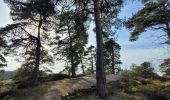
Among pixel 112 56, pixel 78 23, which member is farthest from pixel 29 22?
pixel 112 56

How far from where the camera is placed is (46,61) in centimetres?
3331

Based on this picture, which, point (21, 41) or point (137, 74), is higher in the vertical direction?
point (21, 41)

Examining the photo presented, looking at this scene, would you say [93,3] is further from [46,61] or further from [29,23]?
[46,61]

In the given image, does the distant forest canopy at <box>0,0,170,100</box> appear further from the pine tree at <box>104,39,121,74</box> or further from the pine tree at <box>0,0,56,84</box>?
the pine tree at <box>104,39,121,74</box>

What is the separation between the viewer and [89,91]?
21.5 metres

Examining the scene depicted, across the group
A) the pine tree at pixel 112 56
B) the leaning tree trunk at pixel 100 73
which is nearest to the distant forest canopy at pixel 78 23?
the leaning tree trunk at pixel 100 73

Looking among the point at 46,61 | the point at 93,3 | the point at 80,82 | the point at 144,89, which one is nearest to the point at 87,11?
the point at 93,3

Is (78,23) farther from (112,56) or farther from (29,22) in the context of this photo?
(112,56)

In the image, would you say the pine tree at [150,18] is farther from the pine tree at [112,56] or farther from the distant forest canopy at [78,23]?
the pine tree at [112,56]

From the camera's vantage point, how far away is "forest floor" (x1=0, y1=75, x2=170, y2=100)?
20.3 m

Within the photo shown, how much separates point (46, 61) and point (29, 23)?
24.4 feet

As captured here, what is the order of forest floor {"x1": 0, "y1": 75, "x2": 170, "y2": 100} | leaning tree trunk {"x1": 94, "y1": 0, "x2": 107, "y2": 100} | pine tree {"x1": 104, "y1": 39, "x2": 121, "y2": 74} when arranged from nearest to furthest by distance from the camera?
leaning tree trunk {"x1": 94, "y1": 0, "x2": 107, "y2": 100} < forest floor {"x1": 0, "y1": 75, "x2": 170, "y2": 100} < pine tree {"x1": 104, "y1": 39, "x2": 121, "y2": 74}

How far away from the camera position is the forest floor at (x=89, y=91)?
66.7ft

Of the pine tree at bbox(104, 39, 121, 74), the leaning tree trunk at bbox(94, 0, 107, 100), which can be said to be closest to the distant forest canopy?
the leaning tree trunk at bbox(94, 0, 107, 100)
